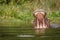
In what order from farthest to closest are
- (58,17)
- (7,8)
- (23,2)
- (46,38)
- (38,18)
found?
1. (23,2)
2. (7,8)
3. (58,17)
4. (38,18)
5. (46,38)

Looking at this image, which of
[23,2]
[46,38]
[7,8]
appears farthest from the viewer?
[23,2]

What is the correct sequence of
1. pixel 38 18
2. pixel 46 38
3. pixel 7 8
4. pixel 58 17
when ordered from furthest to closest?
pixel 7 8
pixel 58 17
pixel 38 18
pixel 46 38

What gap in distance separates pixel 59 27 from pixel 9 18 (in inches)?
179

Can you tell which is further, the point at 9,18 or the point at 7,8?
the point at 7,8

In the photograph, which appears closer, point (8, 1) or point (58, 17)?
point (58, 17)

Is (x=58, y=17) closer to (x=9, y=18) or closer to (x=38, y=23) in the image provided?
(x=9, y=18)

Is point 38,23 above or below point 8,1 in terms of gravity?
below

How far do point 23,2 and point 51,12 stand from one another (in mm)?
2342

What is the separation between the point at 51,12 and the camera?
1600cm

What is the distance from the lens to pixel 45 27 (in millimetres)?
10812

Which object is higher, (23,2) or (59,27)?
(23,2)

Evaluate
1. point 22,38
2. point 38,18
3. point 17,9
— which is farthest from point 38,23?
point 17,9

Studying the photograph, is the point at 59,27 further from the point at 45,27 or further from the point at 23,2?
the point at 23,2

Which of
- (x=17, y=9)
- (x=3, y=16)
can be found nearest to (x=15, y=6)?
(x=17, y=9)
